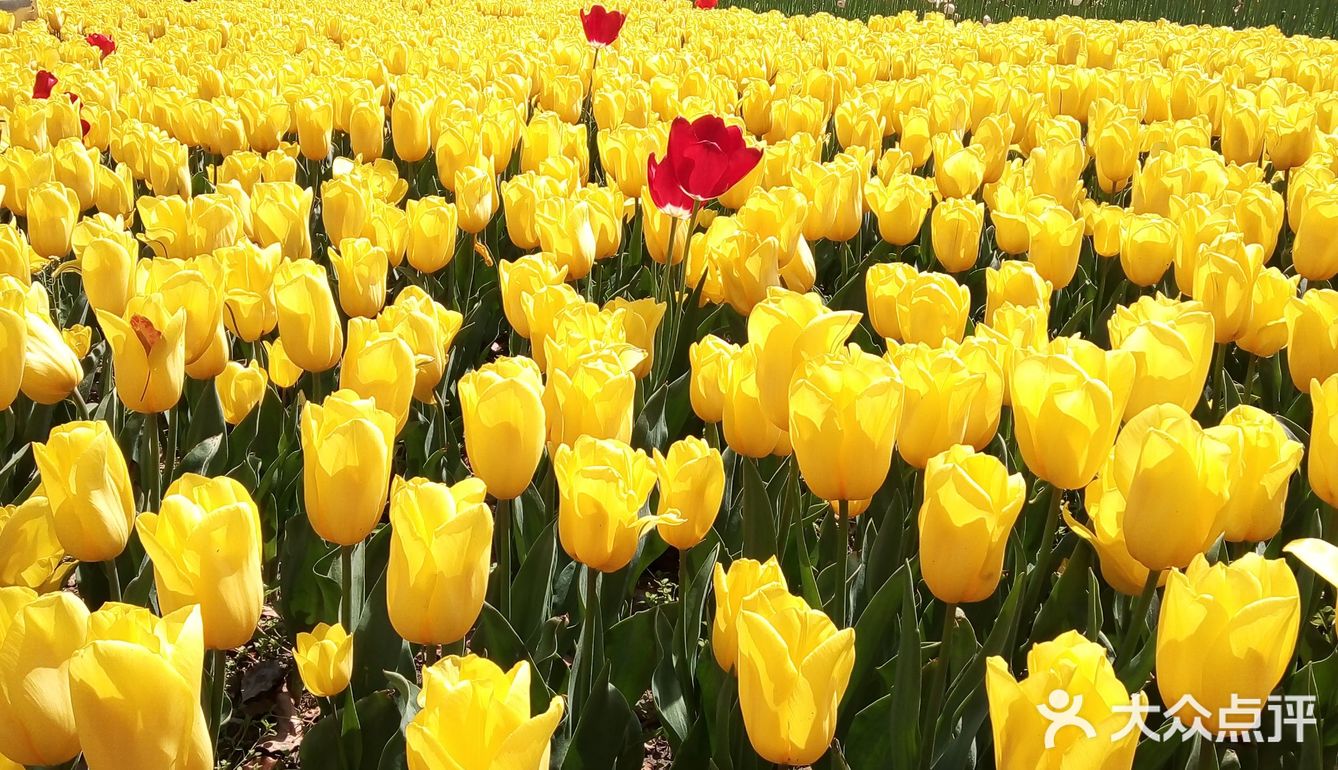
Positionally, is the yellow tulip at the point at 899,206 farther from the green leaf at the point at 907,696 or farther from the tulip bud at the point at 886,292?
the green leaf at the point at 907,696

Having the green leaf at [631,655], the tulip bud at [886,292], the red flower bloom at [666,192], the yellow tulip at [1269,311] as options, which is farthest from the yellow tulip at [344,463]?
the yellow tulip at [1269,311]

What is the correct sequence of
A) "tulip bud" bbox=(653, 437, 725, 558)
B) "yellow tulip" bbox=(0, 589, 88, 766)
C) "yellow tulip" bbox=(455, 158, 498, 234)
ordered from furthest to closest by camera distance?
"yellow tulip" bbox=(455, 158, 498, 234)
"tulip bud" bbox=(653, 437, 725, 558)
"yellow tulip" bbox=(0, 589, 88, 766)

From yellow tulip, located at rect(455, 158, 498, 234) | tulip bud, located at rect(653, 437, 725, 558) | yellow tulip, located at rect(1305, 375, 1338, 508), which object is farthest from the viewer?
yellow tulip, located at rect(455, 158, 498, 234)

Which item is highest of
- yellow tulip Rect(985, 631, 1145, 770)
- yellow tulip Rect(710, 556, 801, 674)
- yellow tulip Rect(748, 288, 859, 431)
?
yellow tulip Rect(748, 288, 859, 431)

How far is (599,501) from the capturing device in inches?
53.4

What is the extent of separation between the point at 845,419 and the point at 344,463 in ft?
2.02

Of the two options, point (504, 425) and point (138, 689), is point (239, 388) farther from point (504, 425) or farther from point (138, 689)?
point (138, 689)

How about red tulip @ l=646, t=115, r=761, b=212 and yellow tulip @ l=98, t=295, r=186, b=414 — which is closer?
yellow tulip @ l=98, t=295, r=186, b=414

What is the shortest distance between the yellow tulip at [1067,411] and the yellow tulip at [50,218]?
230 centimetres

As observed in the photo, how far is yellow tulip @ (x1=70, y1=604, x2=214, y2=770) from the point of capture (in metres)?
0.89

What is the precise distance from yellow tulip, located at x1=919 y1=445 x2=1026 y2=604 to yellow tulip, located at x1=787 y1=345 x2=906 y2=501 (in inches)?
3.9

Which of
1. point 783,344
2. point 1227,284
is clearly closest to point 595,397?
point 783,344

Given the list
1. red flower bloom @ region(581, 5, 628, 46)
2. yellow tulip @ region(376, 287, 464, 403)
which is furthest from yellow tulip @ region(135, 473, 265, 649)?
red flower bloom @ region(581, 5, 628, 46)

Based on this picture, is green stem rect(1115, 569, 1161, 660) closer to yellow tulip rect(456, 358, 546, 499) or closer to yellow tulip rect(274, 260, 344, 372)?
yellow tulip rect(456, 358, 546, 499)
